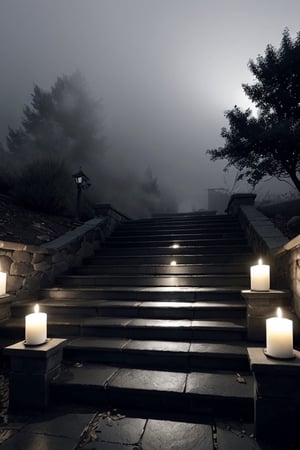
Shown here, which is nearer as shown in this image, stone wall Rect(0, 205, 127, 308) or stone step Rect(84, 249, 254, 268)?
stone wall Rect(0, 205, 127, 308)

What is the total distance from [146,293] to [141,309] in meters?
0.48

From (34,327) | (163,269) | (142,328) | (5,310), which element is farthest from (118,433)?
(163,269)

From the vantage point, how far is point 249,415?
2.03 m

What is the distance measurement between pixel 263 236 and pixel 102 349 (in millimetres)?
2967

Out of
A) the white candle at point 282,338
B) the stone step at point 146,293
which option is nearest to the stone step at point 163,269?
the stone step at point 146,293

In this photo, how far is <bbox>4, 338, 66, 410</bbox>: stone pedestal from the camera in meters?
2.24

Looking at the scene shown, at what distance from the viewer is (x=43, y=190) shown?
7.95 metres

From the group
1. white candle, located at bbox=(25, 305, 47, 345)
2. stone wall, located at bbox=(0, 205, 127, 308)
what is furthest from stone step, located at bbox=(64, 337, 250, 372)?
stone wall, located at bbox=(0, 205, 127, 308)

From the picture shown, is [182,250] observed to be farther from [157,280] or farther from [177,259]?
[157,280]

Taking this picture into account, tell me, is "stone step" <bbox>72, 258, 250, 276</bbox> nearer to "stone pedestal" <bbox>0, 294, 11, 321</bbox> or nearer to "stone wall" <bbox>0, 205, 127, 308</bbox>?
"stone wall" <bbox>0, 205, 127, 308</bbox>

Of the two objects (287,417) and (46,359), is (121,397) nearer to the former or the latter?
(46,359)

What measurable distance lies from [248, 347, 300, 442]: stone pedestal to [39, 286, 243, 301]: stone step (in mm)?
1863

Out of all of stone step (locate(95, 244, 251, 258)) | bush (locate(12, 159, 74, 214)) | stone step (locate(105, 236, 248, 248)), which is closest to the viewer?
stone step (locate(95, 244, 251, 258))

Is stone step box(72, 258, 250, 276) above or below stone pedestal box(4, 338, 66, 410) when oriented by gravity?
above
